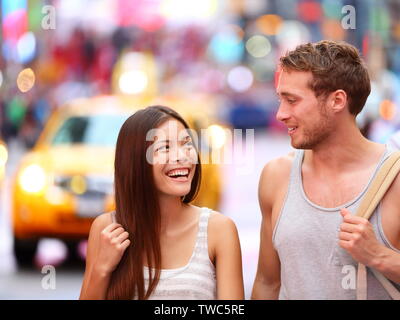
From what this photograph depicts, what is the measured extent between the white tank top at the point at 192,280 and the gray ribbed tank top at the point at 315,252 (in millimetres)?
285

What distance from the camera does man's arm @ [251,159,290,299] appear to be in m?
3.64

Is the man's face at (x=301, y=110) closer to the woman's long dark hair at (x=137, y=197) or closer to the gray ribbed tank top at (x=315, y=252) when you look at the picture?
the gray ribbed tank top at (x=315, y=252)

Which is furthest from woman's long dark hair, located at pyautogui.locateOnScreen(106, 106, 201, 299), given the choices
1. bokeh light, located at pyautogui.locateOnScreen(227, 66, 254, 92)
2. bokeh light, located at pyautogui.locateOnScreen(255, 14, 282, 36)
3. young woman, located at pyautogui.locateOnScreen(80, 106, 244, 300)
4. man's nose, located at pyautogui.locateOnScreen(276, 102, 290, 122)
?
bokeh light, located at pyautogui.locateOnScreen(255, 14, 282, 36)

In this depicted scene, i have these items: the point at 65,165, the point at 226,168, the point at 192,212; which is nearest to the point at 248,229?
the point at 65,165

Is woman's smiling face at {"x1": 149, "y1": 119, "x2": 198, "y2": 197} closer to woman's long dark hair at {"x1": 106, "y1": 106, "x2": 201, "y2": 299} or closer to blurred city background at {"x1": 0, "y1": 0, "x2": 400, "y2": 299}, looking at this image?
woman's long dark hair at {"x1": 106, "y1": 106, "x2": 201, "y2": 299}

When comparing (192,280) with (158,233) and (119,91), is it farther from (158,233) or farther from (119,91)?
(119,91)

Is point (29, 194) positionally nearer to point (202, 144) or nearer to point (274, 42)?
point (202, 144)

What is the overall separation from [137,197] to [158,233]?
0.51 ft

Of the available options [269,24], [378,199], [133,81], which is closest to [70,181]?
[378,199]

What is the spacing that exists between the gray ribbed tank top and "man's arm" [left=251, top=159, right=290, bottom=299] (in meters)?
0.12

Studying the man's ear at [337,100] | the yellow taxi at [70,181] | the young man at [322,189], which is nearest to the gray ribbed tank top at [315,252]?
the young man at [322,189]

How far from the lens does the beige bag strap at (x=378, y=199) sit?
10.8 ft

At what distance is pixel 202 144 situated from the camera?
1036cm
